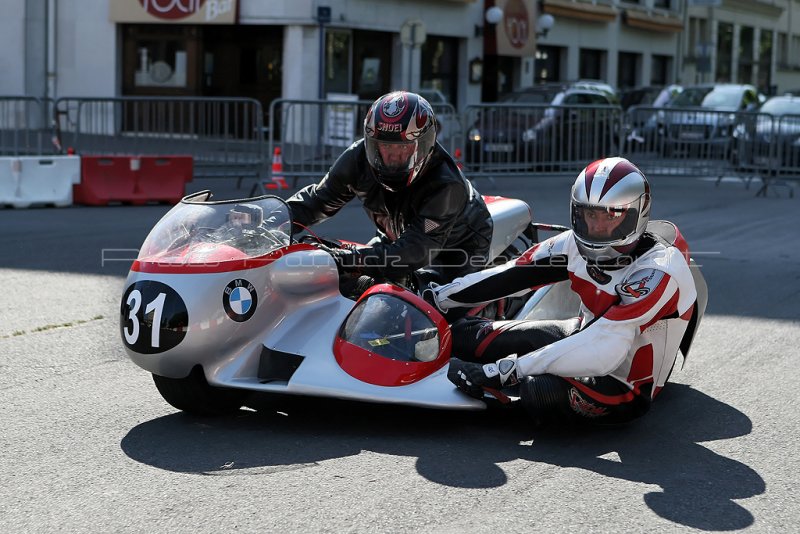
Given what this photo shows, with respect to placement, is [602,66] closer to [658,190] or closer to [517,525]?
[658,190]

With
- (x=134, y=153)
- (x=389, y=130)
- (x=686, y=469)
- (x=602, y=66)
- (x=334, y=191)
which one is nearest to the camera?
(x=686, y=469)

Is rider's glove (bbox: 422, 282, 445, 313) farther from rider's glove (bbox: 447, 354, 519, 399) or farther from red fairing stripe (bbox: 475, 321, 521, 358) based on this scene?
rider's glove (bbox: 447, 354, 519, 399)

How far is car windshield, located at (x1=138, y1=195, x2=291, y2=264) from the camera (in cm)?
512

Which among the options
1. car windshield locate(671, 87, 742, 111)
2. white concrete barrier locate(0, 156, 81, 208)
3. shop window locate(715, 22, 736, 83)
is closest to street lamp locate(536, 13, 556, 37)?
car windshield locate(671, 87, 742, 111)

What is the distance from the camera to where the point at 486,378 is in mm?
4965

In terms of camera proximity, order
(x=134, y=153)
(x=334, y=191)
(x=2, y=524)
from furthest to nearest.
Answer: (x=134, y=153)
(x=334, y=191)
(x=2, y=524)

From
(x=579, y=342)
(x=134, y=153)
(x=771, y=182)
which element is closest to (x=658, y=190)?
(x=771, y=182)

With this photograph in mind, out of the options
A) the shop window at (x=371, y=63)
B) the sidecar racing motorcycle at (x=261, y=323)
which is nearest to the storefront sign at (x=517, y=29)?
the shop window at (x=371, y=63)

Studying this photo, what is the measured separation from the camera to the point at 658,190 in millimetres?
18203

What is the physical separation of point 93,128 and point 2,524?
509 inches

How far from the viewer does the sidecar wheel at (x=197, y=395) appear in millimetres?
5112

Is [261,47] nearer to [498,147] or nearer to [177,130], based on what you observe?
[498,147]

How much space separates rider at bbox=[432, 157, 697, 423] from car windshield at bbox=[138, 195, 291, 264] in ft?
3.33

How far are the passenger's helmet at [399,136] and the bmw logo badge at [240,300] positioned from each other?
3.42 ft
